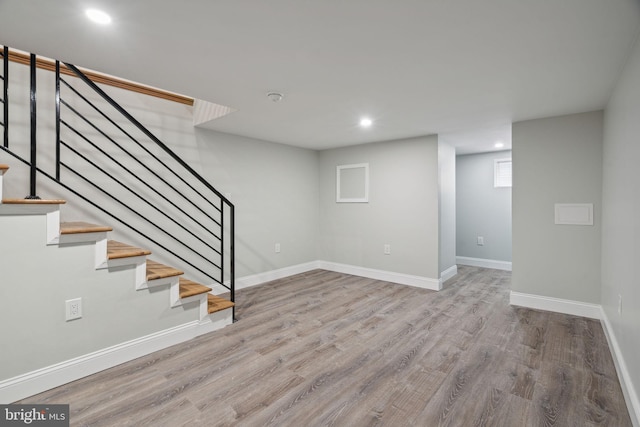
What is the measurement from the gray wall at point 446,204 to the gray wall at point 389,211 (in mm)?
200

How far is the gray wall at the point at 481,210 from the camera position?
5453 millimetres

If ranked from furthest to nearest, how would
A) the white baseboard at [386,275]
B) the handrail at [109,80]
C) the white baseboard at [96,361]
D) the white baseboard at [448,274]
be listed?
1. the white baseboard at [448,274]
2. the white baseboard at [386,275]
3. the handrail at [109,80]
4. the white baseboard at [96,361]

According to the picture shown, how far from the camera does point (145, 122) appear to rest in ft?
10.9

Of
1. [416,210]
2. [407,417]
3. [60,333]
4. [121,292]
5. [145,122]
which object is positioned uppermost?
[145,122]

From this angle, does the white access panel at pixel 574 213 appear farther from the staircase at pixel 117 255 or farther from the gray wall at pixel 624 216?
the staircase at pixel 117 255

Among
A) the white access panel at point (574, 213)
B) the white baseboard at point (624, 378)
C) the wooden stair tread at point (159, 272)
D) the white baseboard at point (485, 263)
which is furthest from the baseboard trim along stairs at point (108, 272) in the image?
the white baseboard at point (485, 263)

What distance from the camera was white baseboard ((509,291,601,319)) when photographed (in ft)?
10.4

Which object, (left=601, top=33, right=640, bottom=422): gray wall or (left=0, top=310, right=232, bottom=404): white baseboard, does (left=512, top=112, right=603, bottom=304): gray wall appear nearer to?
(left=601, top=33, right=640, bottom=422): gray wall

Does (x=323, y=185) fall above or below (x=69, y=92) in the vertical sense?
below

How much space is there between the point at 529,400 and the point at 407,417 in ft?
2.62

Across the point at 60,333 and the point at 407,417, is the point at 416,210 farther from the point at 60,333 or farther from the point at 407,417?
the point at 60,333

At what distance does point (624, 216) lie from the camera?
205cm

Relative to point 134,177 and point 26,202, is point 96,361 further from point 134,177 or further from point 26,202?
point 134,177

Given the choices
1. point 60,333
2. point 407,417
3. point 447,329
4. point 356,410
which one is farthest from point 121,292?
A: point 447,329
